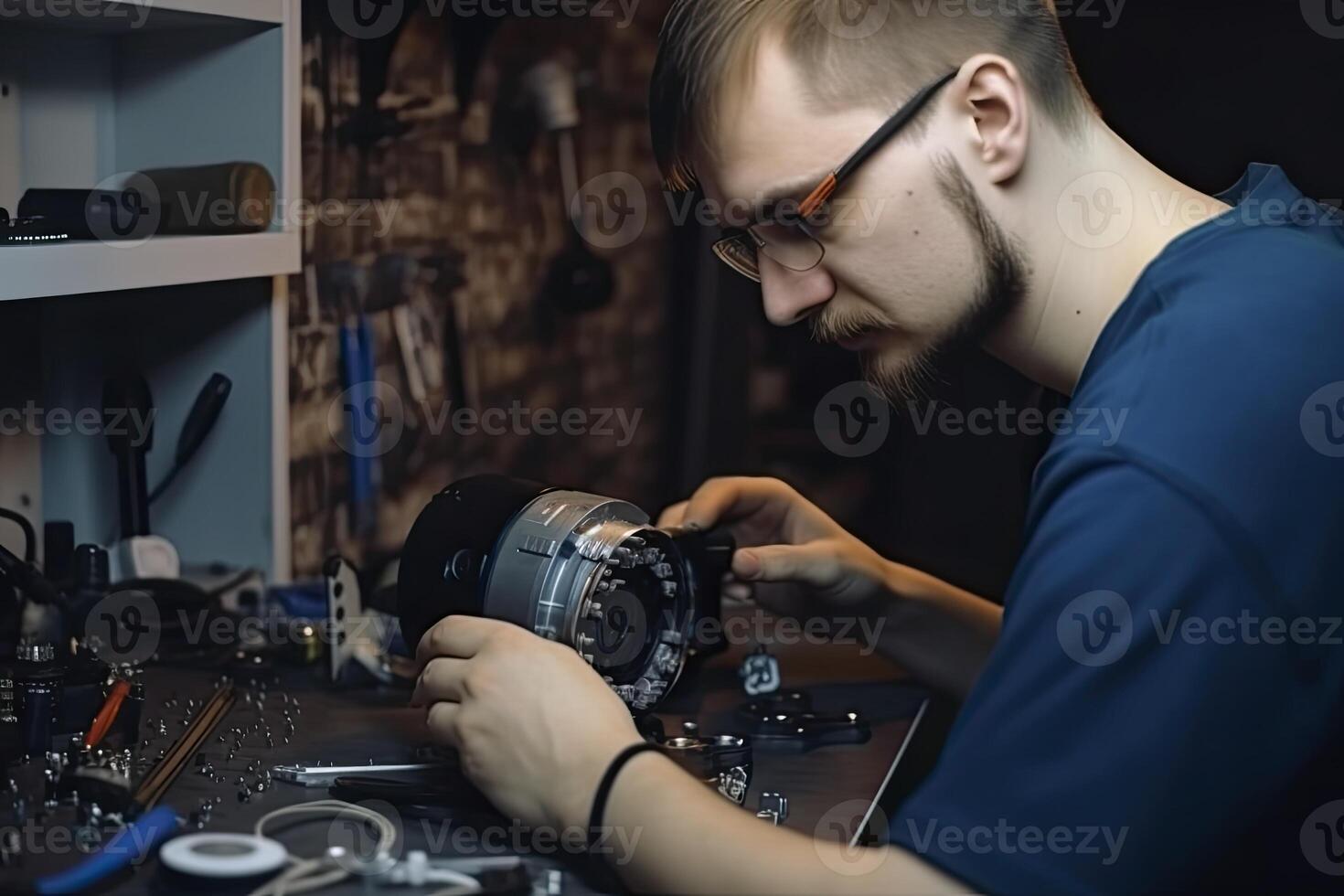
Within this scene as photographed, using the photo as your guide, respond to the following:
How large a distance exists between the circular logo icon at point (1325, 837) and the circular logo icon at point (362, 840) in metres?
0.59

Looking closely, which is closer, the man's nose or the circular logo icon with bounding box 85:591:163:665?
the man's nose

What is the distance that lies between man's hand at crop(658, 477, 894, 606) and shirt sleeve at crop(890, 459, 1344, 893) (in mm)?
540

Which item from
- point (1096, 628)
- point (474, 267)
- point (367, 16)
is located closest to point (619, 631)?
point (1096, 628)

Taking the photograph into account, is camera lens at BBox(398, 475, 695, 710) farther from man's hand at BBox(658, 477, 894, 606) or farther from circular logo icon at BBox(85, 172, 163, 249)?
circular logo icon at BBox(85, 172, 163, 249)

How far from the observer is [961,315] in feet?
3.42

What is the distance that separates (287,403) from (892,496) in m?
1.18

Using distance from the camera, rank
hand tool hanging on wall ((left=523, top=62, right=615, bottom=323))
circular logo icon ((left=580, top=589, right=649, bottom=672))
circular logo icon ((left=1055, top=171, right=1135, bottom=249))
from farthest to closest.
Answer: hand tool hanging on wall ((left=523, top=62, right=615, bottom=323)) < circular logo icon ((left=580, top=589, right=649, bottom=672)) < circular logo icon ((left=1055, top=171, right=1135, bottom=249))

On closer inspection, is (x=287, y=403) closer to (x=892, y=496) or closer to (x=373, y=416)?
(x=373, y=416)

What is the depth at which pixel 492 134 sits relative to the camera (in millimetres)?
2080

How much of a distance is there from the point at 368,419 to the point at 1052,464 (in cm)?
112

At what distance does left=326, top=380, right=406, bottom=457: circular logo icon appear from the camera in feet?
5.77

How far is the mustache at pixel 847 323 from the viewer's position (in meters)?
1.06

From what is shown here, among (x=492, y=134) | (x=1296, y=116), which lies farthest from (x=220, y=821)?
(x=1296, y=116)

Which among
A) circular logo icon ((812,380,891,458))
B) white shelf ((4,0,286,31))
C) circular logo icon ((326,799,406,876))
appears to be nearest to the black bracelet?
circular logo icon ((326,799,406,876))
